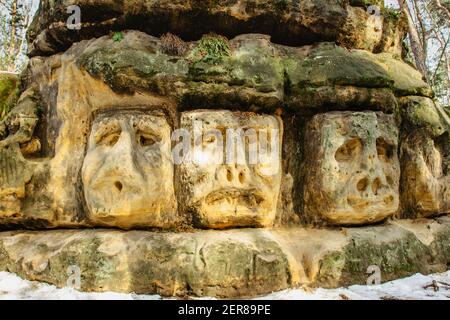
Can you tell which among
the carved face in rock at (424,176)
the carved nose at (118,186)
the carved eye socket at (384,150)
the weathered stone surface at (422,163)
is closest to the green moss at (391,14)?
the weathered stone surface at (422,163)

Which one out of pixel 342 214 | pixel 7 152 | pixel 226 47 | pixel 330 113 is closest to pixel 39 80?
pixel 7 152

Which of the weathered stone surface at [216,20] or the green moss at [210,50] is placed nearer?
the green moss at [210,50]

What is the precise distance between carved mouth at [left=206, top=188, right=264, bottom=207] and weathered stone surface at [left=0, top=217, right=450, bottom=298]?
31 cm

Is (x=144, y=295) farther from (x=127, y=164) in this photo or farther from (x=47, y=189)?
(x=47, y=189)

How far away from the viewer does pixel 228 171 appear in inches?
167

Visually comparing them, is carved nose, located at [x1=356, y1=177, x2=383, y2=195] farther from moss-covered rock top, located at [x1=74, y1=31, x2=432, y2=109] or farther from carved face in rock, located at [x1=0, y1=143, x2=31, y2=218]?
carved face in rock, located at [x1=0, y1=143, x2=31, y2=218]

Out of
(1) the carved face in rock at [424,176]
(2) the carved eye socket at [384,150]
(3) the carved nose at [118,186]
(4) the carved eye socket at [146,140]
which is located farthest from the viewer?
(1) the carved face in rock at [424,176]

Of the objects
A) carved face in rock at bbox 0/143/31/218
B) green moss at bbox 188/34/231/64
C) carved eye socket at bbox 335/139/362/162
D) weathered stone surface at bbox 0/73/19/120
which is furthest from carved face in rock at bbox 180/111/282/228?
weathered stone surface at bbox 0/73/19/120

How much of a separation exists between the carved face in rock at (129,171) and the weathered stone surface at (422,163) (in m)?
3.03

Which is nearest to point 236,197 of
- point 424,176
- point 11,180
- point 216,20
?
point 216,20

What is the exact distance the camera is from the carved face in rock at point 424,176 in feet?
16.9

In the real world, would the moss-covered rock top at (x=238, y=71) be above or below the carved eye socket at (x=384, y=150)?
above

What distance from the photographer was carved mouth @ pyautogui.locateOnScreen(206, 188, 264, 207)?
4.18 meters

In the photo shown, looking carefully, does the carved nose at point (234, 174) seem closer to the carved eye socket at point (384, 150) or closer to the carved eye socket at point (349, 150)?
the carved eye socket at point (349, 150)
